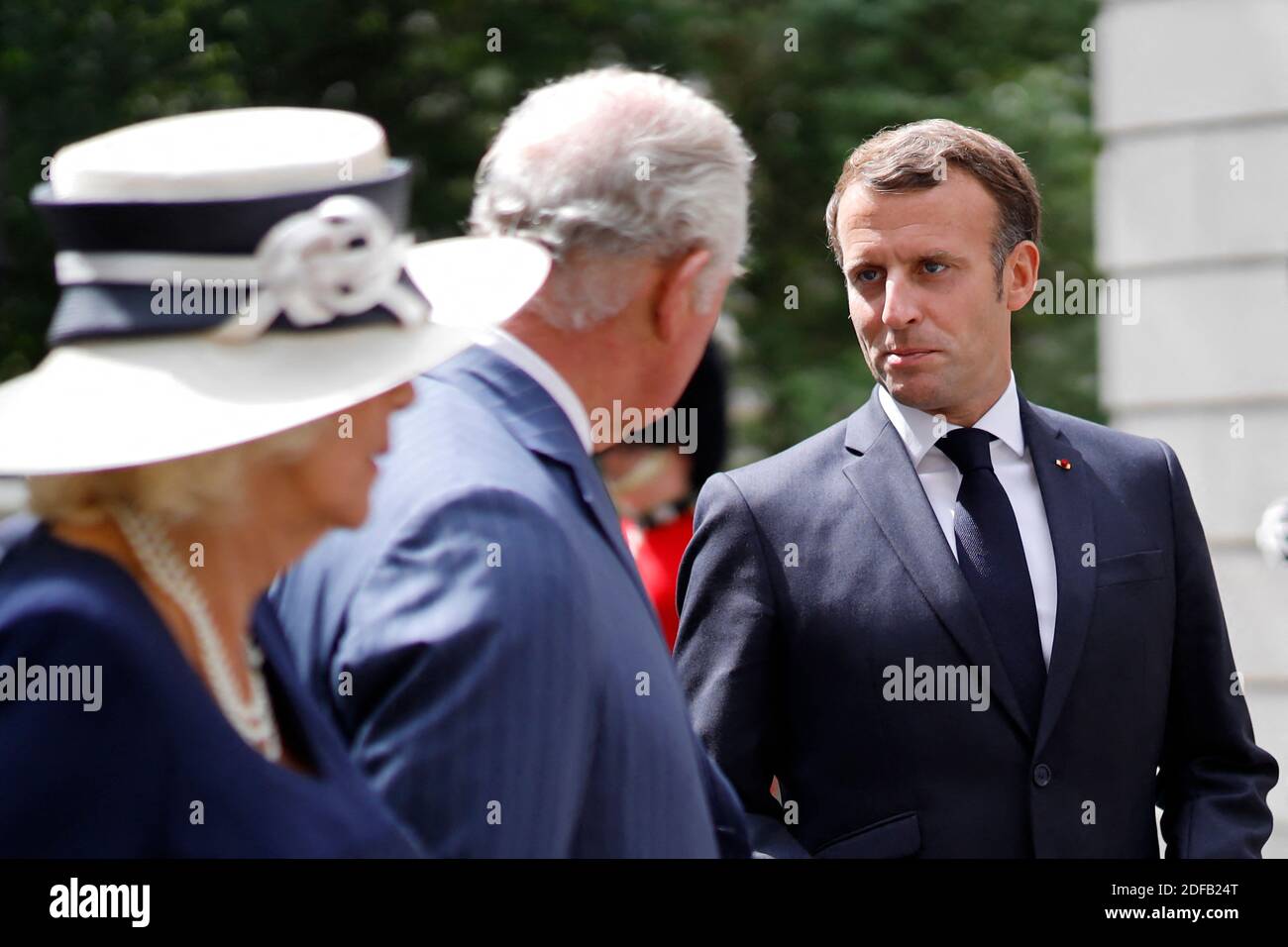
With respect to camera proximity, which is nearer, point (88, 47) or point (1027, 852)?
point (1027, 852)

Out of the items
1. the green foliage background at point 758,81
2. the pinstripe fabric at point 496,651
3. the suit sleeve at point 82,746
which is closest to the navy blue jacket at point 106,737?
the suit sleeve at point 82,746

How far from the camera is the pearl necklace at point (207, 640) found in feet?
5.49

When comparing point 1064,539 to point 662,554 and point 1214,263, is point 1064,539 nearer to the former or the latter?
point 662,554

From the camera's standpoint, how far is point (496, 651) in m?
1.95

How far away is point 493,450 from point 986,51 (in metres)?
6.55

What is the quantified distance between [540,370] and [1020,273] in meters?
1.00

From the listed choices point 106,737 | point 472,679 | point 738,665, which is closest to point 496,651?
point 472,679

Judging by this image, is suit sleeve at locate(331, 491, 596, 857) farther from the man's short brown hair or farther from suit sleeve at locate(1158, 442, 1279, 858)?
suit sleeve at locate(1158, 442, 1279, 858)

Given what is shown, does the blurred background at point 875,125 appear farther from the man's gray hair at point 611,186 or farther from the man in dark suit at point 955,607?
the man's gray hair at point 611,186

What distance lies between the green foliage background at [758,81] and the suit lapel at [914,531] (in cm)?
476

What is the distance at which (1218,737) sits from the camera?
109 inches
